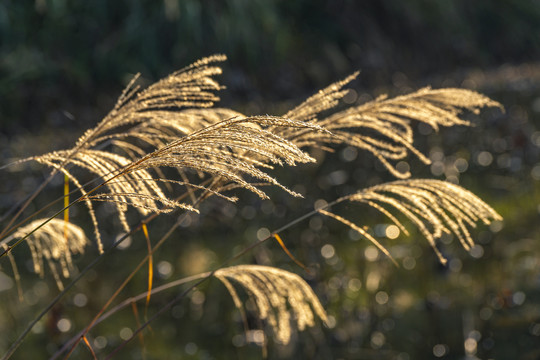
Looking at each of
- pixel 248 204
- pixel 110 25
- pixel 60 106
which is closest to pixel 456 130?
pixel 248 204

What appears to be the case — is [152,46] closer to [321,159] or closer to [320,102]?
[321,159]

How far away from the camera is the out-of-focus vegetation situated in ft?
10.0

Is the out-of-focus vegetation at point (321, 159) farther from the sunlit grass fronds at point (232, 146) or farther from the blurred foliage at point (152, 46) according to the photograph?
the sunlit grass fronds at point (232, 146)

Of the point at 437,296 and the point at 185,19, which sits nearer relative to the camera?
the point at 437,296

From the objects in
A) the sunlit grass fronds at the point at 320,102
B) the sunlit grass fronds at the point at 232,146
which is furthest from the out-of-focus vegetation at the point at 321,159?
the sunlit grass fronds at the point at 232,146

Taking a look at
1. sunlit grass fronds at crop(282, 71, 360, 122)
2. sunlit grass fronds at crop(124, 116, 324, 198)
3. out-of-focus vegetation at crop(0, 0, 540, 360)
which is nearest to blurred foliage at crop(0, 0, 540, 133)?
out-of-focus vegetation at crop(0, 0, 540, 360)

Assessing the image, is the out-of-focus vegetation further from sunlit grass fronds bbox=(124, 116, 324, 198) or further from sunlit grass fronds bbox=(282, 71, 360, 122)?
sunlit grass fronds bbox=(124, 116, 324, 198)

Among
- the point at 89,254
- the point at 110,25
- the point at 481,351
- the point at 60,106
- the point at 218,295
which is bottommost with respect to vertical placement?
the point at 481,351

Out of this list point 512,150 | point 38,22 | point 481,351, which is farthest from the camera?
point 38,22

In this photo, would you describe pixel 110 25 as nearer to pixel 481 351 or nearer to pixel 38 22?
pixel 38 22

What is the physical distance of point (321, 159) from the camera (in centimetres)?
601

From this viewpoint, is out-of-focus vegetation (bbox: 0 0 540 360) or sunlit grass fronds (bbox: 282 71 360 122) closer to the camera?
sunlit grass fronds (bbox: 282 71 360 122)

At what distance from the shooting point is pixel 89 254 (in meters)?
4.01

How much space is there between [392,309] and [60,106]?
6034 millimetres
